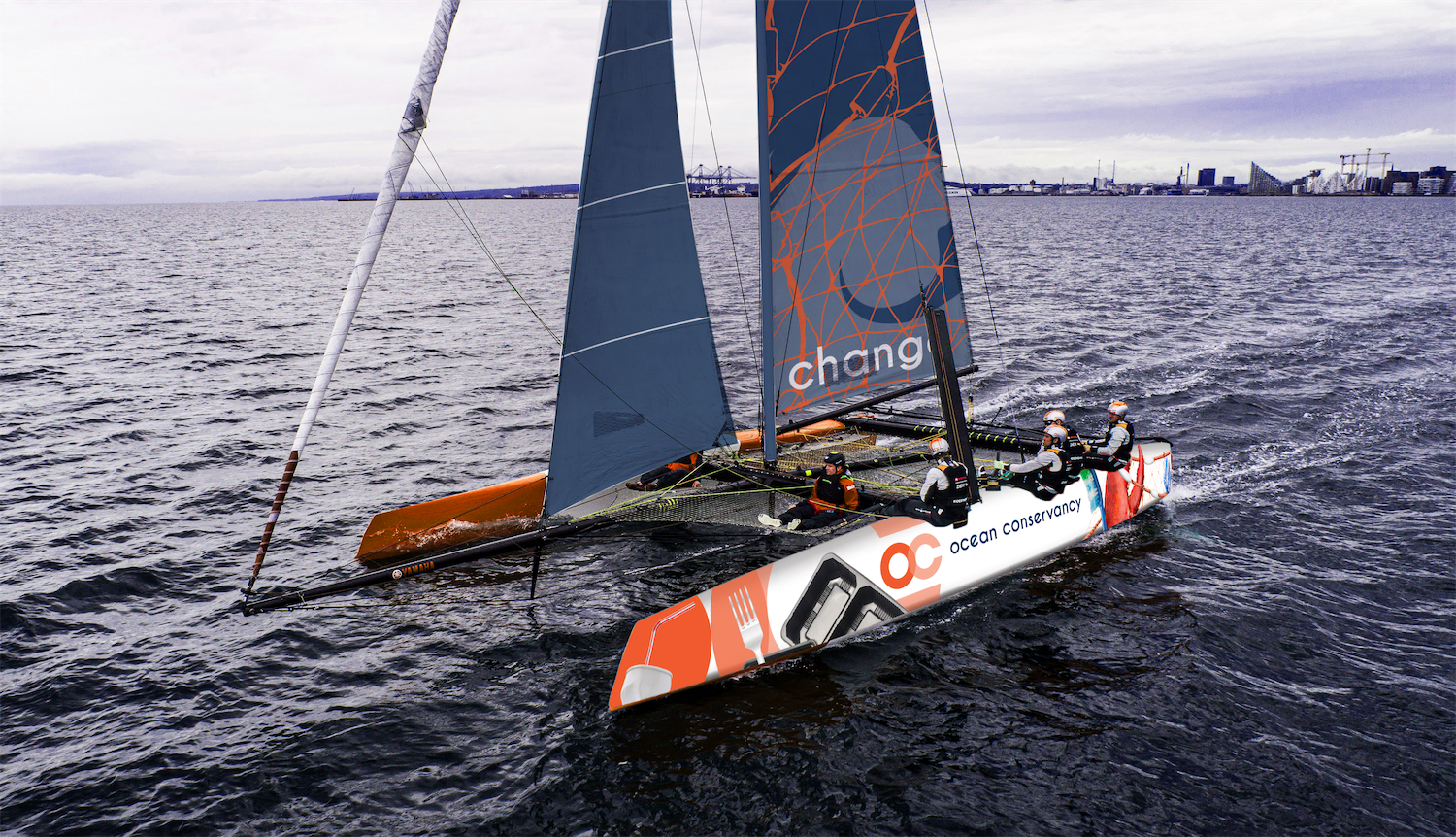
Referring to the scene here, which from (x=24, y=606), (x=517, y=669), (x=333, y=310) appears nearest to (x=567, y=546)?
(x=517, y=669)

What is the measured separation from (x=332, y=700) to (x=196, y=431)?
1287 centimetres

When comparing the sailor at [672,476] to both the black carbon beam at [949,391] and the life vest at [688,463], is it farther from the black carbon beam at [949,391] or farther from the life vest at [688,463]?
the black carbon beam at [949,391]

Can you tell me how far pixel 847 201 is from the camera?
11.1m

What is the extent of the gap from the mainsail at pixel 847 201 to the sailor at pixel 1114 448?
120 inches

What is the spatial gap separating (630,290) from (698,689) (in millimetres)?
4709

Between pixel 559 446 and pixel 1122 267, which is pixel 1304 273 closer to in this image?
pixel 1122 267

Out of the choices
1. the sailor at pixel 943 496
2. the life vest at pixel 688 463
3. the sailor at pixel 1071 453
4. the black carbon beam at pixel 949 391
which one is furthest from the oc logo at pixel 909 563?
the life vest at pixel 688 463

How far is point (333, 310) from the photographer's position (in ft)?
121

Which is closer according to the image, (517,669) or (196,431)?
(517,669)

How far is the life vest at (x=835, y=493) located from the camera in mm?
11469

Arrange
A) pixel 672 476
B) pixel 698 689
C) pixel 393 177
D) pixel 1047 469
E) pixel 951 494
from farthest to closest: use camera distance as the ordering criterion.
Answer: pixel 672 476 < pixel 1047 469 < pixel 951 494 < pixel 698 689 < pixel 393 177

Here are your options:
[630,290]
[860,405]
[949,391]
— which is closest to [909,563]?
[949,391]

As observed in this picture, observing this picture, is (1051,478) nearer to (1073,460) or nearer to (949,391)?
(1073,460)

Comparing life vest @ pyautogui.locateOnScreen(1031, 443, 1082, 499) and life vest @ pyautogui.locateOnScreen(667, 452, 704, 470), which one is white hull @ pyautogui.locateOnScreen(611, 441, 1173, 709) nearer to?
life vest @ pyautogui.locateOnScreen(1031, 443, 1082, 499)
